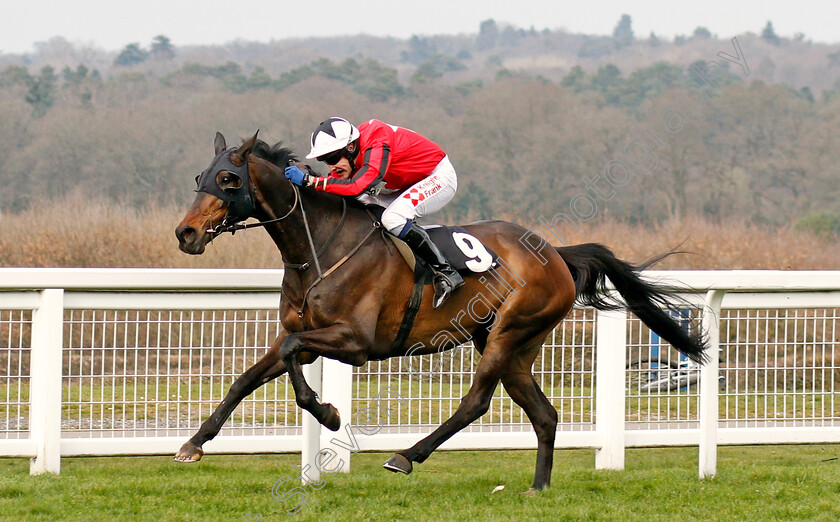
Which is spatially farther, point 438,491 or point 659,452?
point 659,452

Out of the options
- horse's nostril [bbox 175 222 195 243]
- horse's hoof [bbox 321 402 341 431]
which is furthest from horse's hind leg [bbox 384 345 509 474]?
horse's nostril [bbox 175 222 195 243]

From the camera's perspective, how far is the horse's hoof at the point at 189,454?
14.6ft

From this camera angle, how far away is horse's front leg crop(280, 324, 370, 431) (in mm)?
4359

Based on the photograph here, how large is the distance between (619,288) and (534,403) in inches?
30.9

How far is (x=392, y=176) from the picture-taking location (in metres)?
4.95

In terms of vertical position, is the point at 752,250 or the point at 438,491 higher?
the point at 752,250

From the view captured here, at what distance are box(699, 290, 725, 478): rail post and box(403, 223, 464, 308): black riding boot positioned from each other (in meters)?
1.36

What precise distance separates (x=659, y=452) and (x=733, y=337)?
1276 mm

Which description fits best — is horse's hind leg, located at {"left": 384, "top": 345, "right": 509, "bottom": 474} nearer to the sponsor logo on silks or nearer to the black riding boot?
the black riding boot

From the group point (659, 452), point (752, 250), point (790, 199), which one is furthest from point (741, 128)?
point (659, 452)

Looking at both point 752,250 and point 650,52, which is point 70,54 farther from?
point 752,250

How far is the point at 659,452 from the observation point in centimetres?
670

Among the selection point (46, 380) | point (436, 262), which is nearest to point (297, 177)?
point (436, 262)

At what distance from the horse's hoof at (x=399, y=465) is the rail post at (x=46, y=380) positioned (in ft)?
5.19
